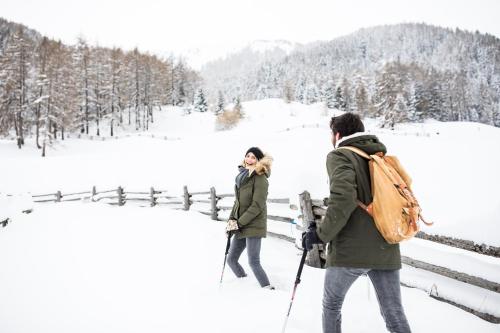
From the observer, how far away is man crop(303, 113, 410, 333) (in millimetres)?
2564

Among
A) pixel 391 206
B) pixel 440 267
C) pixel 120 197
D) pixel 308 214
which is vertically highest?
pixel 391 206

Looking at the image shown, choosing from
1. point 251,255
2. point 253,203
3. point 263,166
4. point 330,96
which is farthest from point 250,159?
point 330,96

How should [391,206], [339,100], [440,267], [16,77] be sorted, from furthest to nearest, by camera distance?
1. [339,100]
2. [16,77]
3. [440,267]
4. [391,206]

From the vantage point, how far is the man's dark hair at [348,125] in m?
2.79

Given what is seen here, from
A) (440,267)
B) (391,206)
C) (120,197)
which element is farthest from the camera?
(120,197)

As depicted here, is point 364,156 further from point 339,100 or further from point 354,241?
point 339,100

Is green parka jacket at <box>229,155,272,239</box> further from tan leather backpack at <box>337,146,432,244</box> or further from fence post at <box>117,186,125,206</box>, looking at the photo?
fence post at <box>117,186,125,206</box>

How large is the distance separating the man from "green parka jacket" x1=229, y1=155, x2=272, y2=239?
185 centimetres

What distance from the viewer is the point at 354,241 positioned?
2.61 m

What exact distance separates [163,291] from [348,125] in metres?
4.14

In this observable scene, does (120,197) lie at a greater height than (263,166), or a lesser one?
lesser

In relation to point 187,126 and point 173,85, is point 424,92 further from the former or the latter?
point 173,85

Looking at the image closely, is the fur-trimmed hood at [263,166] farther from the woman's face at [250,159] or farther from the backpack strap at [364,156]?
the backpack strap at [364,156]

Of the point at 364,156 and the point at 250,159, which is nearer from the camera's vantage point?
the point at 364,156
